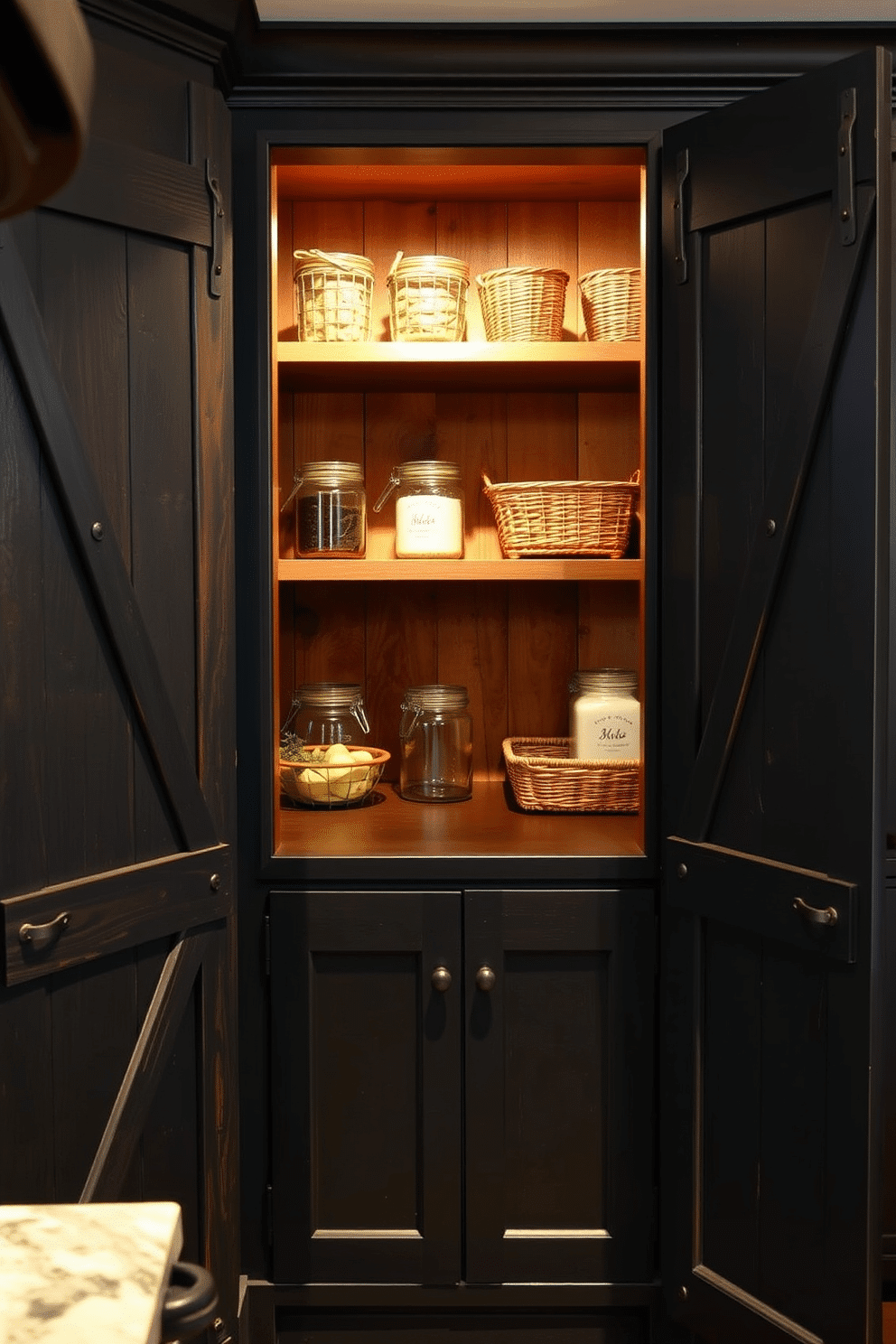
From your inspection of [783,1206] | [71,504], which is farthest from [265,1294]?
[71,504]

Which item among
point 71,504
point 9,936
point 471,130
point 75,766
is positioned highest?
point 471,130

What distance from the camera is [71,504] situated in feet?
5.01

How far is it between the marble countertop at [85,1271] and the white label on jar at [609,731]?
1.52 m

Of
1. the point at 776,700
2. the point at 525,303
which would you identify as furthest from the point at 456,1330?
Answer: the point at 525,303

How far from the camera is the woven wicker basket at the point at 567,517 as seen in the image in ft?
6.79

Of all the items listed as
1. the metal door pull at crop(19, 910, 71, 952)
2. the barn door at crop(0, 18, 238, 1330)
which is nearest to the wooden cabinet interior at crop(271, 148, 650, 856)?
the barn door at crop(0, 18, 238, 1330)

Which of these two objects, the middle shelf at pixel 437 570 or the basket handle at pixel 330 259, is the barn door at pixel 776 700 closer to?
the middle shelf at pixel 437 570

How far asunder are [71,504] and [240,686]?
1.57ft

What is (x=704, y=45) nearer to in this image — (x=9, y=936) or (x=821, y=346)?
(x=821, y=346)

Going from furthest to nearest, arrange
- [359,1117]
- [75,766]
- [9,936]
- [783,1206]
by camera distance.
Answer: [359,1117], [783,1206], [75,766], [9,936]

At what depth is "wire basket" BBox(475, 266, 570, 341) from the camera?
2.04 m

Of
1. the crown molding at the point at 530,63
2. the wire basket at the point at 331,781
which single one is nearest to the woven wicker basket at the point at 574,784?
the wire basket at the point at 331,781

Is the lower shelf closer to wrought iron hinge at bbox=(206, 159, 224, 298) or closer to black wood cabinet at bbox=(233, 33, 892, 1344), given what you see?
black wood cabinet at bbox=(233, 33, 892, 1344)

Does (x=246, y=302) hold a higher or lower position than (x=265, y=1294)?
higher
